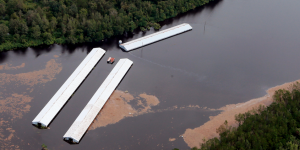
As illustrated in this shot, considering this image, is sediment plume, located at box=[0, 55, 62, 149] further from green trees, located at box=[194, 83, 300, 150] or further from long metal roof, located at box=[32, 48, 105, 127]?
green trees, located at box=[194, 83, 300, 150]

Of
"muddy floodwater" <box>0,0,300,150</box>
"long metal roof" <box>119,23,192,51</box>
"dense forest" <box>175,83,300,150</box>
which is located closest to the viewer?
"dense forest" <box>175,83,300,150</box>

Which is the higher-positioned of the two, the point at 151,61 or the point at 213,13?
the point at 213,13

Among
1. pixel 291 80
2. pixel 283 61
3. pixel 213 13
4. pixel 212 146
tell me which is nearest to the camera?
pixel 212 146

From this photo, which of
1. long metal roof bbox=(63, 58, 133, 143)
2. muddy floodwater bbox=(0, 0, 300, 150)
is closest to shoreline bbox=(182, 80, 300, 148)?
muddy floodwater bbox=(0, 0, 300, 150)

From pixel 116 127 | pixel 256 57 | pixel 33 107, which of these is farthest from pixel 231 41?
pixel 33 107

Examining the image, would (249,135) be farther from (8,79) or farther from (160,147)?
(8,79)

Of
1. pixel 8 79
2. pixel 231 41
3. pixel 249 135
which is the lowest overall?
pixel 249 135

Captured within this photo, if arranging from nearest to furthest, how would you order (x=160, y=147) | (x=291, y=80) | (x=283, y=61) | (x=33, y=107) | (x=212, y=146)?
(x=212, y=146) → (x=160, y=147) → (x=33, y=107) → (x=291, y=80) → (x=283, y=61)
